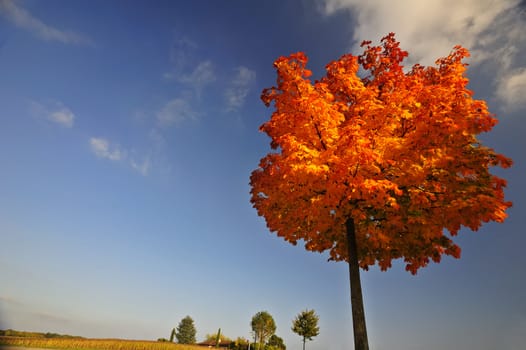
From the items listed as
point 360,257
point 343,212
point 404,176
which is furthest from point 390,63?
point 360,257

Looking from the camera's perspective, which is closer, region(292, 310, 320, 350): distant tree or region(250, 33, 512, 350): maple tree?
region(250, 33, 512, 350): maple tree

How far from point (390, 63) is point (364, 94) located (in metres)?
2.67

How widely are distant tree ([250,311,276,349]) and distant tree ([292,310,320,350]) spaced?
34.1 feet

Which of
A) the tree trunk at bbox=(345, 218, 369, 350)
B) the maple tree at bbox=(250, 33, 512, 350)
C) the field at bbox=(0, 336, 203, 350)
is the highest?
the maple tree at bbox=(250, 33, 512, 350)

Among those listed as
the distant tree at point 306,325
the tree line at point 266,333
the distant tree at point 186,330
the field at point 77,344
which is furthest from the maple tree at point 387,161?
the distant tree at point 186,330

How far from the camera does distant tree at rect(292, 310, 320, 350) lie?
1735 inches

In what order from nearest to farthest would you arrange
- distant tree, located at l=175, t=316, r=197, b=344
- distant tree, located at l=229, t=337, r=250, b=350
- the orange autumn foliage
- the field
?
the orange autumn foliage
the field
distant tree, located at l=229, t=337, r=250, b=350
distant tree, located at l=175, t=316, r=197, b=344

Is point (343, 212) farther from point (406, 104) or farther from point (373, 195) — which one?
point (406, 104)

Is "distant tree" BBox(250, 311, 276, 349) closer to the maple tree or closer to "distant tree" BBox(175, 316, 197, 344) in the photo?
the maple tree

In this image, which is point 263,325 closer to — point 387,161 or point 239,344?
point 239,344

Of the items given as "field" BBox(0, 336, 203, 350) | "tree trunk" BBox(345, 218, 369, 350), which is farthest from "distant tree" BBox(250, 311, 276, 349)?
"tree trunk" BBox(345, 218, 369, 350)

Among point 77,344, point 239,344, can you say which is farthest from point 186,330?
point 77,344

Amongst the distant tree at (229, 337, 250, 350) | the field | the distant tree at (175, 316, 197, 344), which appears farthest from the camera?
the distant tree at (175, 316, 197, 344)

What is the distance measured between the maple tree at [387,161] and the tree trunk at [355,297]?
0.03 meters
